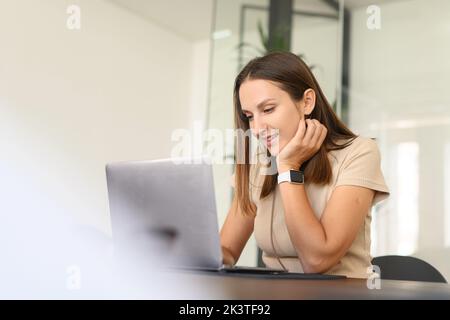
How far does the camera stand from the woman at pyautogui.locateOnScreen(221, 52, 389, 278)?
1403 mm

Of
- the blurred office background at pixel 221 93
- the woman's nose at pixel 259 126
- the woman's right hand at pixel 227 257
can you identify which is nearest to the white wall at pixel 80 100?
the blurred office background at pixel 221 93

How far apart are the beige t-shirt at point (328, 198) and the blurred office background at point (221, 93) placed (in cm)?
235

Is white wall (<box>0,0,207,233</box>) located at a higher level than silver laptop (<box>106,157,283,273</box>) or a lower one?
higher

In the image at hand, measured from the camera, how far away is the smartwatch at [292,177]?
1472 mm

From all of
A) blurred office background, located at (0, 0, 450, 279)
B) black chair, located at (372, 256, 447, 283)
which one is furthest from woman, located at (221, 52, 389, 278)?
blurred office background, located at (0, 0, 450, 279)

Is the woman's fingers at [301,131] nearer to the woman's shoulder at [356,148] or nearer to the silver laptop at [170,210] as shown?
the woman's shoulder at [356,148]

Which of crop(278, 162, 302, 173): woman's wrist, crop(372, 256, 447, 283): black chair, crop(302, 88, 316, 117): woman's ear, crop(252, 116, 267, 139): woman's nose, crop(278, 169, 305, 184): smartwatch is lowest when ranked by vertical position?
crop(372, 256, 447, 283): black chair

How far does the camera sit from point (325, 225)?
1.41 meters

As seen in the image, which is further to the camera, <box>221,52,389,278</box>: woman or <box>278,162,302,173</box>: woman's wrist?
<box>278,162,302,173</box>: woman's wrist

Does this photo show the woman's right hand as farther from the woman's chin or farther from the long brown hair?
the woman's chin

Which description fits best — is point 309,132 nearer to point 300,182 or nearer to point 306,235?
point 300,182

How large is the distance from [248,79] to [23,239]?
2366mm

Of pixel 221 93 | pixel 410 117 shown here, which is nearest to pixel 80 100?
pixel 221 93
